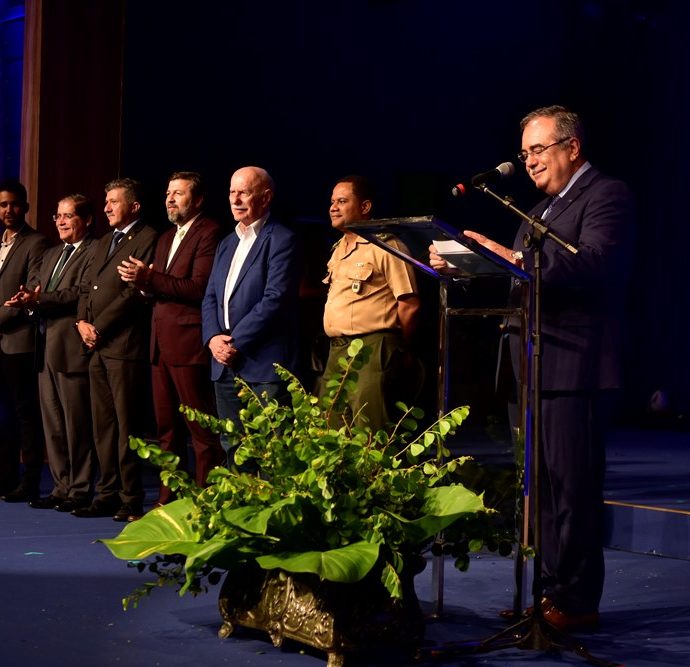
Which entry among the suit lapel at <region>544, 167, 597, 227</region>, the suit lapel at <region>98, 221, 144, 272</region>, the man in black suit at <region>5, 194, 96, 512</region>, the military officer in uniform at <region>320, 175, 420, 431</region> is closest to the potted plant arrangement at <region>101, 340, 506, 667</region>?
the suit lapel at <region>544, 167, 597, 227</region>

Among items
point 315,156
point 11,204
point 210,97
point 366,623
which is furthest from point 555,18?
point 366,623

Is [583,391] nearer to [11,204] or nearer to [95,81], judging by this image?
[11,204]

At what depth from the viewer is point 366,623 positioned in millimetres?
2850

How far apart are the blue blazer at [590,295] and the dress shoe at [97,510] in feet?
8.33

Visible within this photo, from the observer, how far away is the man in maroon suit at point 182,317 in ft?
15.9

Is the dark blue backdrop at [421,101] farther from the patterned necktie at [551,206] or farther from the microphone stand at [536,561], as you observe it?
the microphone stand at [536,561]

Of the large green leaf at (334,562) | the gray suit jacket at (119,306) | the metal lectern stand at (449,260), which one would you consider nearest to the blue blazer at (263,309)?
the gray suit jacket at (119,306)

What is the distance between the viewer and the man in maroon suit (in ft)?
15.9

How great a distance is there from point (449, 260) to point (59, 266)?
2.92m

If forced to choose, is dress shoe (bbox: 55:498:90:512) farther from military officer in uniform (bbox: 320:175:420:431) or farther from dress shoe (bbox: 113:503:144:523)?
military officer in uniform (bbox: 320:175:420:431)

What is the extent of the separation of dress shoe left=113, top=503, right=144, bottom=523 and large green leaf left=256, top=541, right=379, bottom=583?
2.24 metres

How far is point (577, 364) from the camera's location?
125 inches

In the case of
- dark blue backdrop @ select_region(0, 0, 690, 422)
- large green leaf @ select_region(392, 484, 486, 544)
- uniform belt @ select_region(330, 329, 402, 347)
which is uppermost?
dark blue backdrop @ select_region(0, 0, 690, 422)

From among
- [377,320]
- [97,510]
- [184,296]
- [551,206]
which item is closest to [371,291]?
[377,320]
